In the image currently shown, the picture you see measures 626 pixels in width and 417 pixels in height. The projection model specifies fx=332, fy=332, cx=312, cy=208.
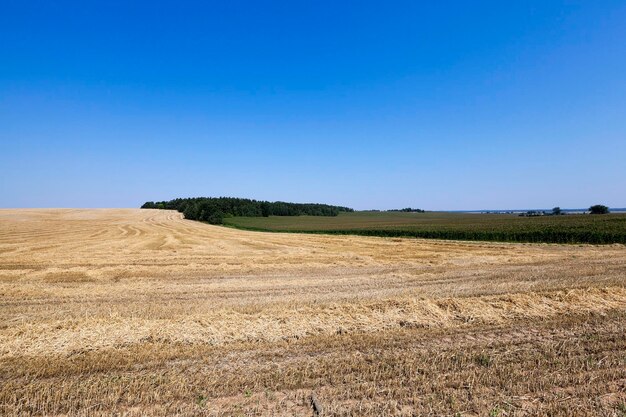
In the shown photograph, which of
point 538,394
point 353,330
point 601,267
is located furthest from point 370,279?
point 601,267

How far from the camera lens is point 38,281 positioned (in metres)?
13.4

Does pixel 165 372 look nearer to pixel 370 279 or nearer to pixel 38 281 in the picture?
pixel 370 279

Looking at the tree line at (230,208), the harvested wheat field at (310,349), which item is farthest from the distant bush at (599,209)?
the harvested wheat field at (310,349)

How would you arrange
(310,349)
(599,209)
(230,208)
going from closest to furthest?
(310,349) → (599,209) → (230,208)

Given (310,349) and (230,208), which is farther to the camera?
(230,208)

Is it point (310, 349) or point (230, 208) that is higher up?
point (230, 208)

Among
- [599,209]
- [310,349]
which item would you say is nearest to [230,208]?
[310,349]

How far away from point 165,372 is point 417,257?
60.7 feet

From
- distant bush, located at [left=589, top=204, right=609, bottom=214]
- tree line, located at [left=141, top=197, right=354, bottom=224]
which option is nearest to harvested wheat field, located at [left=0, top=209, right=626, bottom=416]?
tree line, located at [left=141, top=197, right=354, bottom=224]

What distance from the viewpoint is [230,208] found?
336 ft

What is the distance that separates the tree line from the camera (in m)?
81.6

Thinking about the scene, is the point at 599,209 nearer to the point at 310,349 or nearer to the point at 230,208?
the point at 230,208

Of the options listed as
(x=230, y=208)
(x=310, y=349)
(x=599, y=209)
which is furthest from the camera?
(x=230, y=208)

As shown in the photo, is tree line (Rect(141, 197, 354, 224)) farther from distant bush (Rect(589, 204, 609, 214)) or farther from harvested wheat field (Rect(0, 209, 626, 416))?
distant bush (Rect(589, 204, 609, 214))
